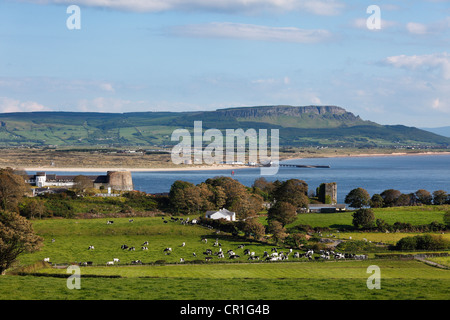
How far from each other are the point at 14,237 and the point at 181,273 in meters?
11.6

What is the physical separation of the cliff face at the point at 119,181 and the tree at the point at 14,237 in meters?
58.4

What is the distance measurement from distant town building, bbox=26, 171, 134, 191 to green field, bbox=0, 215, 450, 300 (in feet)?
119

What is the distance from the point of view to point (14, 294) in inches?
1003

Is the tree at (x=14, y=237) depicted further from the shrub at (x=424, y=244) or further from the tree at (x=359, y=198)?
the tree at (x=359, y=198)

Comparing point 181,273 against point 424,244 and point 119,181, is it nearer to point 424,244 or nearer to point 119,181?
point 424,244

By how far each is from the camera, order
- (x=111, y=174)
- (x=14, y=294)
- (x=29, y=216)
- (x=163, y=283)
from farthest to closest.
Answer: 1. (x=111, y=174)
2. (x=29, y=216)
3. (x=163, y=283)
4. (x=14, y=294)

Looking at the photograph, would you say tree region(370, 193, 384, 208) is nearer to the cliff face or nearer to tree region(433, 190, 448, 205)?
tree region(433, 190, 448, 205)

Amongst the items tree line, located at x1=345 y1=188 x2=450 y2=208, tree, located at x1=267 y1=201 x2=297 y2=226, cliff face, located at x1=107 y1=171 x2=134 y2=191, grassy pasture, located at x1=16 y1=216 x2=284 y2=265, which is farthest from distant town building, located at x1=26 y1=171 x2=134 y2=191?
tree, located at x1=267 y1=201 x2=297 y2=226

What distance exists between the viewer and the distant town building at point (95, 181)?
3927 inches

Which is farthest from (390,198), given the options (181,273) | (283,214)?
(181,273)
